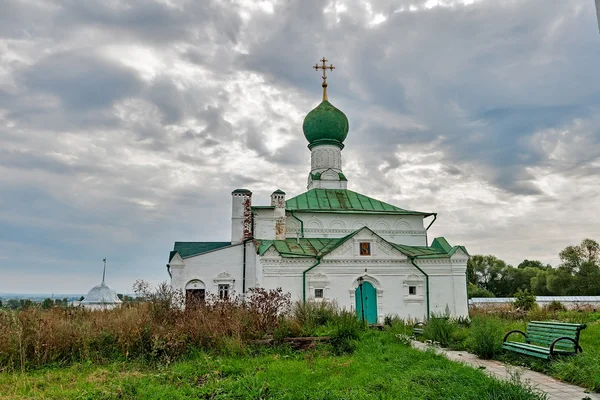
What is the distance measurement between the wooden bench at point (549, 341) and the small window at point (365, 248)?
9.24m

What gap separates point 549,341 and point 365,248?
9.99 metres

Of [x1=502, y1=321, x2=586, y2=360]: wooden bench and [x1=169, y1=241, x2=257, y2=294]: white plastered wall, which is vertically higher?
[x1=169, y1=241, x2=257, y2=294]: white plastered wall

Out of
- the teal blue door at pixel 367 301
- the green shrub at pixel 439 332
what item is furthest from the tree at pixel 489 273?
the green shrub at pixel 439 332

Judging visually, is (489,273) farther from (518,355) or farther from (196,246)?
(518,355)

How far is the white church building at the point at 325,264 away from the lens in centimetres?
1653

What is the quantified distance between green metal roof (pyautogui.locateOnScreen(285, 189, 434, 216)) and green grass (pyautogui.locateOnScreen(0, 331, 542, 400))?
12568 mm

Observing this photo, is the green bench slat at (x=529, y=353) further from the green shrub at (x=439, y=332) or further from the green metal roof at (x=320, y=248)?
the green metal roof at (x=320, y=248)

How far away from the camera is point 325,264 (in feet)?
54.9

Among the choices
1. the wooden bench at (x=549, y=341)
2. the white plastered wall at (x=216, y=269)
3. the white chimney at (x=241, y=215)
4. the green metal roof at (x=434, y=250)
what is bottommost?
the wooden bench at (x=549, y=341)

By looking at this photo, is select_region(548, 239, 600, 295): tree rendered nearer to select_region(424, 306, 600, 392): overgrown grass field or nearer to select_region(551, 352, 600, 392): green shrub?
select_region(424, 306, 600, 392): overgrown grass field

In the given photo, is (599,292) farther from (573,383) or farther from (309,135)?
(573,383)

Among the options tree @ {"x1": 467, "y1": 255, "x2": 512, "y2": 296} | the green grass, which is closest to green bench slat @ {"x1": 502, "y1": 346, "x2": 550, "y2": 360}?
the green grass

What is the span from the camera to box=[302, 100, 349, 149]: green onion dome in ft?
75.3

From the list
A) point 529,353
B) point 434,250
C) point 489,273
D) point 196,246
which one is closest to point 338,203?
point 434,250
